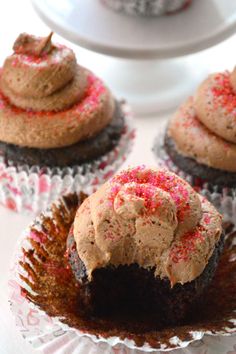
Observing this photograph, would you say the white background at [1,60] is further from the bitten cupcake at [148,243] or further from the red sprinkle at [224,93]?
the red sprinkle at [224,93]

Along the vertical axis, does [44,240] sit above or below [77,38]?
below

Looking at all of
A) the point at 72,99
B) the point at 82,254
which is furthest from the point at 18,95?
the point at 82,254

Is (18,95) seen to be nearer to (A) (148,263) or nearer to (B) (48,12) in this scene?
(B) (48,12)

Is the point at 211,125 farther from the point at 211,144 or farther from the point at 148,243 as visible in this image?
the point at 148,243

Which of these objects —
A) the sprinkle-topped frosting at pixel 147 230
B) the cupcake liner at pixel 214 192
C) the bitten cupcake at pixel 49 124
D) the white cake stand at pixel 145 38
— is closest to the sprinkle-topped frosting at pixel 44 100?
the bitten cupcake at pixel 49 124

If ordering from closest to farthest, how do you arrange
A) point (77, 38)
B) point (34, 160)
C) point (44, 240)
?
point (44, 240), point (34, 160), point (77, 38)

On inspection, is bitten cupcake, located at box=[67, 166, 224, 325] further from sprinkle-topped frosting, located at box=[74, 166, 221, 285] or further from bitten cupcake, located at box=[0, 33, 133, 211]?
bitten cupcake, located at box=[0, 33, 133, 211]
